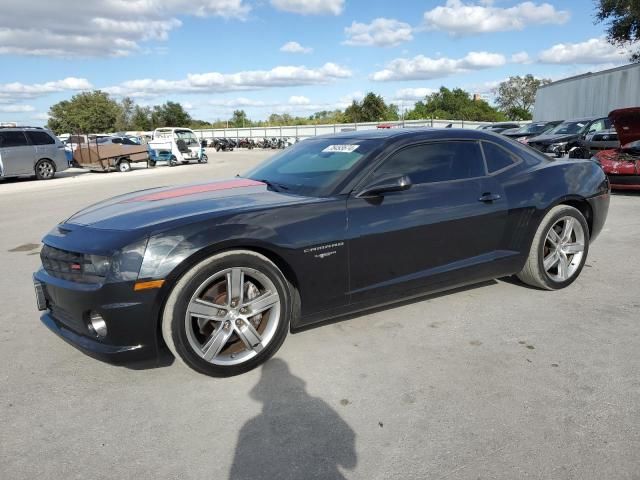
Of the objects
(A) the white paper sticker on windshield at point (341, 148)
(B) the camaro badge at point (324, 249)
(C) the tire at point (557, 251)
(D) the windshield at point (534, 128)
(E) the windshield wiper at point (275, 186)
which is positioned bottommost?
(C) the tire at point (557, 251)

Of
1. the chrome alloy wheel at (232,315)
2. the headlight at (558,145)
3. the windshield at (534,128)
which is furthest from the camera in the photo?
the windshield at (534,128)

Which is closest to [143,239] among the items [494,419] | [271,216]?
[271,216]

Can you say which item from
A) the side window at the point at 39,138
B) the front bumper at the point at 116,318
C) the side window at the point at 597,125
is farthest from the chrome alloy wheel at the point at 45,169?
the side window at the point at 597,125

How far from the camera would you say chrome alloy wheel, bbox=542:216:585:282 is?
4.55 m

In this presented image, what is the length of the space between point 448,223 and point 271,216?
55.5 inches

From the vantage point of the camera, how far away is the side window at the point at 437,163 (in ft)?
12.4

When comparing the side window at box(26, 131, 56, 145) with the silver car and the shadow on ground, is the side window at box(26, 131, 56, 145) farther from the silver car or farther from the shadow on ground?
the shadow on ground

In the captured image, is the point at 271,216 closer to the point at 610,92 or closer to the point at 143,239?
the point at 143,239

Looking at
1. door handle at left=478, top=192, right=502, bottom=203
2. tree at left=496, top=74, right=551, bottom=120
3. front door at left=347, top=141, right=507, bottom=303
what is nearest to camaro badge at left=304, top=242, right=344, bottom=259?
front door at left=347, top=141, right=507, bottom=303

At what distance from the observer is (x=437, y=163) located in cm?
396

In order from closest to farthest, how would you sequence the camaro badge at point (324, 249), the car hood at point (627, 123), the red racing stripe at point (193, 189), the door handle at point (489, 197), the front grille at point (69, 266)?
the front grille at point (69, 266), the camaro badge at point (324, 249), the red racing stripe at point (193, 189), the door handle at point (489, 197), the car hood at point (627, 123)

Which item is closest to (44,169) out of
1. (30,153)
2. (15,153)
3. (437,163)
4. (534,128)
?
(30,153)

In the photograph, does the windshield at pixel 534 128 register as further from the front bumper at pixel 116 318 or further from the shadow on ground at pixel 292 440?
the front bumper at pixel 116 318

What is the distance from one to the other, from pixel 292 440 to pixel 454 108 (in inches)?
3565
